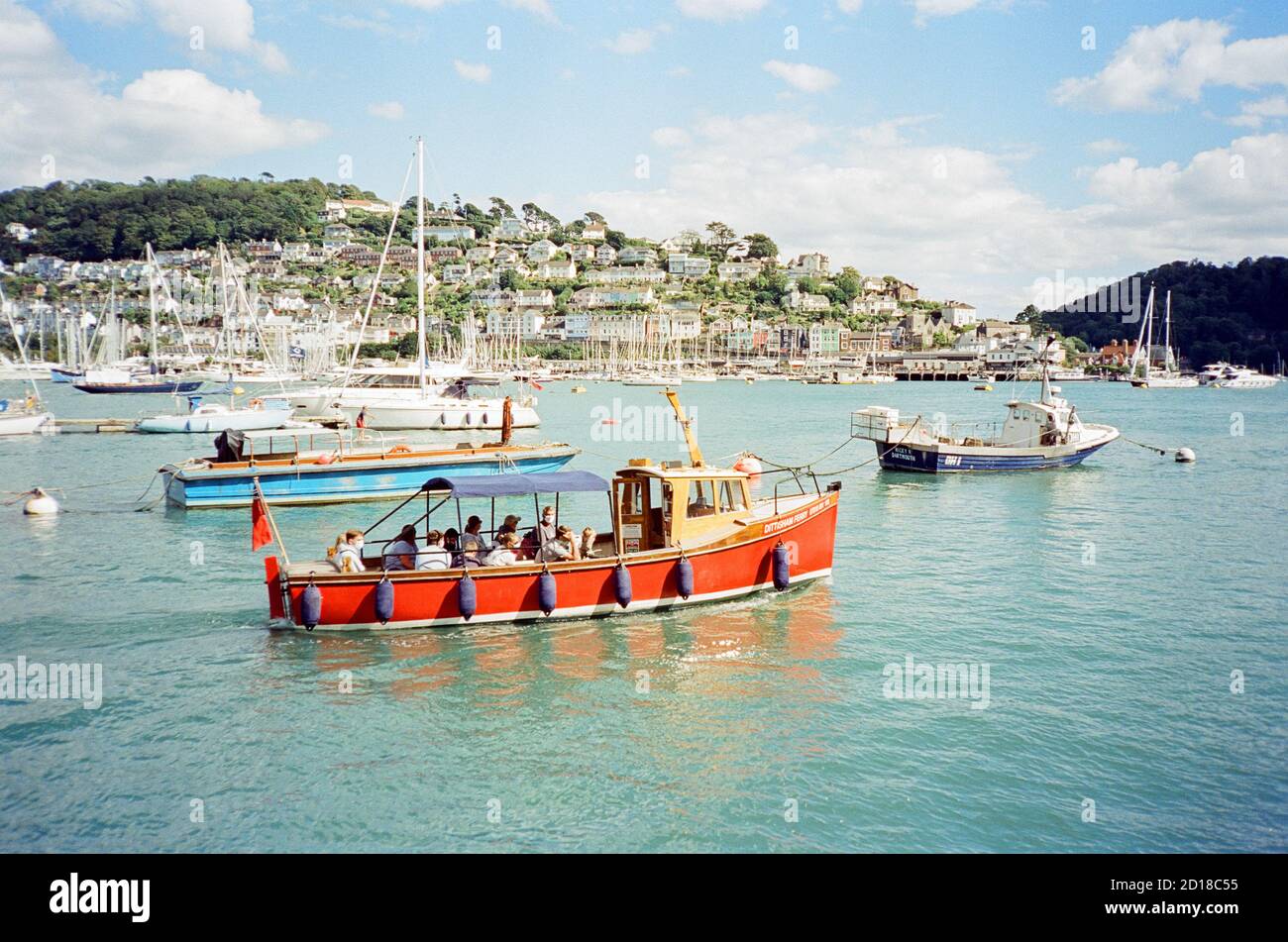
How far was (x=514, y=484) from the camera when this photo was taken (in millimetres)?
16688

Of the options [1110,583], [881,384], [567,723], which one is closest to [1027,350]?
[881,384]

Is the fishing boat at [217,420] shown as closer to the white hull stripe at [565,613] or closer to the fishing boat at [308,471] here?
the fishing boat at [308,471]

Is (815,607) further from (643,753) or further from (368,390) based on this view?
(368,390)

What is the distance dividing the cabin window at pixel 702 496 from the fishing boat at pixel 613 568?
0.06 ft

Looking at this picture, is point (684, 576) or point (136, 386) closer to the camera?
point (684, 576)

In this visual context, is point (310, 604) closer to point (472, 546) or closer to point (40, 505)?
point (472, 546)

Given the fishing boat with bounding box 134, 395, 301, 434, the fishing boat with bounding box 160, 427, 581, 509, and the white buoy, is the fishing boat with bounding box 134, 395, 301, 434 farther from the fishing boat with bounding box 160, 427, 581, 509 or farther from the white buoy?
the white buoy

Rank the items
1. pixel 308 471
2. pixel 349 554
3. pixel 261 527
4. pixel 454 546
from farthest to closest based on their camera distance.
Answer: pixel 308 471, pixel 454 546, pixel 261 527, pixel 349 554

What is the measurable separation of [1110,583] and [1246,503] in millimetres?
15987

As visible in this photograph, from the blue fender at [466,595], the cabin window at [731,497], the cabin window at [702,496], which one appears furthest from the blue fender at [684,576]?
the blue fender at [466,595]

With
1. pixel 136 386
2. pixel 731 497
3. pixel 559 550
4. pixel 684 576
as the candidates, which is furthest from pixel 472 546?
pixel 136 386

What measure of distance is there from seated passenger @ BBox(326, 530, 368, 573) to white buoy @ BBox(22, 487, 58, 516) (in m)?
16.3

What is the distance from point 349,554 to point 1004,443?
109ft
